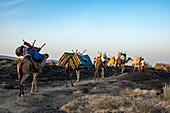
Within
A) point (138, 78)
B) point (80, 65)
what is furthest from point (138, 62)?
point (80, 65)

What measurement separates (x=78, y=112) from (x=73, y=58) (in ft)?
28.7

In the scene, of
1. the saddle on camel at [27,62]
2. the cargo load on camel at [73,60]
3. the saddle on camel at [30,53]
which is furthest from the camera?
the cargo load on camel at [73,60]

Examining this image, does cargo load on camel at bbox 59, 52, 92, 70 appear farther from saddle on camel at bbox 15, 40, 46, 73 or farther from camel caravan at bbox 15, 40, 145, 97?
saddle on camel at bbox 15, 40, 46, 73

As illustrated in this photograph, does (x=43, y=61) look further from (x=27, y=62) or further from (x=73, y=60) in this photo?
(x=73, y=60)

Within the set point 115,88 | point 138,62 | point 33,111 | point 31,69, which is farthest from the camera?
point 138,62

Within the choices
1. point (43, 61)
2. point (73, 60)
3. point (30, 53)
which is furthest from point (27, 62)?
point (73, 60)

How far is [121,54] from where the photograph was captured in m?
26.8

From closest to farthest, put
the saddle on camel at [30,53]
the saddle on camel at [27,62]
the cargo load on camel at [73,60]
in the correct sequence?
the saddle on camel at [27,62] < the saddle on camel at [30,53] < the cargo load on camel at [73,60]

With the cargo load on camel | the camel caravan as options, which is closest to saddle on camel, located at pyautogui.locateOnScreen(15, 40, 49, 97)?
the camel caravan

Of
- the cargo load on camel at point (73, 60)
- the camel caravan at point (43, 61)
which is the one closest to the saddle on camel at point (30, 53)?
the camel caravan at point (43, 61)

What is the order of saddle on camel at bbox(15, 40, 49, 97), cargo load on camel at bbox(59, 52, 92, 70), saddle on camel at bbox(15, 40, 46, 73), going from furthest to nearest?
1. cargo load on camel at bbox(59, 52, 92, 70)
2. saddle on camel at bbox(15, 40, 46, 73)
3. saddle on camel at bbox(15, 40, 49, 97)

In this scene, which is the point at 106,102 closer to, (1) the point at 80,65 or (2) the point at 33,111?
(2) the point at 33,111

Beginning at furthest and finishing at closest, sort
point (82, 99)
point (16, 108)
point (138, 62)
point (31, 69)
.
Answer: point (138, 62) < point (31, 69) < point (82, 99) < point (16, 108)

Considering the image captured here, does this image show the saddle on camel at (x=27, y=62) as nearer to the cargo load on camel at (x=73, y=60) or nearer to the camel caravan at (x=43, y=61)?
the camel caravan at (x=43, y=61)
